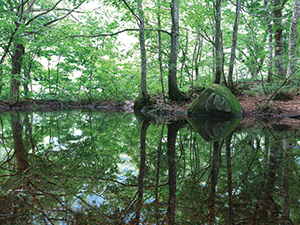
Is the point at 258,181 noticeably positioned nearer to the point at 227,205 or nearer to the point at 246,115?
the point at 227,205

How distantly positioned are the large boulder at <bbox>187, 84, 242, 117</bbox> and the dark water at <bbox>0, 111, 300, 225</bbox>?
5.13 m

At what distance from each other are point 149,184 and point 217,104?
695 centimetres

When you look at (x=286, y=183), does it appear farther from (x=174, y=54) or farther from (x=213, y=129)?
(x=174, y=54)

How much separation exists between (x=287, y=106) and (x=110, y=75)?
34.6 feet

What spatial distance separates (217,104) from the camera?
26.4 ft

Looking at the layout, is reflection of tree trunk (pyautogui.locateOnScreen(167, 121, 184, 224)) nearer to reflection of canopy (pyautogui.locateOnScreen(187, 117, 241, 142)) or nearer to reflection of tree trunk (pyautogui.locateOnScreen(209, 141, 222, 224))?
reflection of tree trunk (pyautogui.locateOnScreen(209, 141, 222, 224))

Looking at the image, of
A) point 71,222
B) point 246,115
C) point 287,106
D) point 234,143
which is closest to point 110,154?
point 71,222

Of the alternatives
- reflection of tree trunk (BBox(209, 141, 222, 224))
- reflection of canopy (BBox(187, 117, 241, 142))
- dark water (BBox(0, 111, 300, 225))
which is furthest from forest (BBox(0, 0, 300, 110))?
dark water (BBox(0, 111, 300, 225))

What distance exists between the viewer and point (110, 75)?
13.9m

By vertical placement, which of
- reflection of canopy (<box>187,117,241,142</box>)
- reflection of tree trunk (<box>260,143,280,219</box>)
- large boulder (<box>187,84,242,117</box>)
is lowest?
reflection of tree trunk (<box>260,143,280,219</box>)

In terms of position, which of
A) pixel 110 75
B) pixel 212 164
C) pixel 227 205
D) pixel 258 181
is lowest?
pixel 227 205

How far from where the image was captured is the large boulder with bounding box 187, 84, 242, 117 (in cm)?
800

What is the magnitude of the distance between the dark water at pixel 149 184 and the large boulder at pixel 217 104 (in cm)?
513

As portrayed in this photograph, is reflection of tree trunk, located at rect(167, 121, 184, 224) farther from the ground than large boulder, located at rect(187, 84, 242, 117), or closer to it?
closer to it
